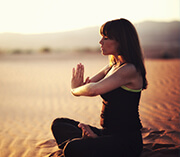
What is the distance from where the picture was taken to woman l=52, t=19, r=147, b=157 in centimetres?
223

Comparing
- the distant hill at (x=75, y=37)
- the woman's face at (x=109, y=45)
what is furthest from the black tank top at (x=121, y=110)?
the distant hill at (x=75, y=37)

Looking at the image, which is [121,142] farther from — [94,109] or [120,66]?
[94,109]

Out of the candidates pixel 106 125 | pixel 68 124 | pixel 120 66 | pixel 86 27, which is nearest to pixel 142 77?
pixel 120 66

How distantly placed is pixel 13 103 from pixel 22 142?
3.25 metres

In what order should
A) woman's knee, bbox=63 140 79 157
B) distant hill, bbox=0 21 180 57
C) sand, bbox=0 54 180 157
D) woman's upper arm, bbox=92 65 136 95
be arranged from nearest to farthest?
woman's upper arm, bbox=92 65 136 95 → woman's knee, bbox=63 140 79 157 → sand, bbox=0 54 180 157 → distant hill, bbox=0 21 180 57

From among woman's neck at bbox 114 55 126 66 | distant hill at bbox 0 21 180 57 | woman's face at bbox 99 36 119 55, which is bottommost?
woman's neck at bbox 114 55 126 66

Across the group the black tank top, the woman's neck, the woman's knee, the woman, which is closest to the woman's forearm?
the woman

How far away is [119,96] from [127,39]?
57 cm

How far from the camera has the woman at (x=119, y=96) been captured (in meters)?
2.23

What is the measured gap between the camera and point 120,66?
2342 mm

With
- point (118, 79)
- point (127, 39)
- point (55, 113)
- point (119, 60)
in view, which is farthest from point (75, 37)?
point (118, 79)

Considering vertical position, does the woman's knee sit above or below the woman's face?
below

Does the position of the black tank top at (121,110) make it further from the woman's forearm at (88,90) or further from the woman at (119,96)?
the woman's forearm at (88,90)

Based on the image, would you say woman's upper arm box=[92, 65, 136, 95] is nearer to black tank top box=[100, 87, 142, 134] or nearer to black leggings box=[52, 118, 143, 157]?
black tank top box=[100, 87, 142, 134]
